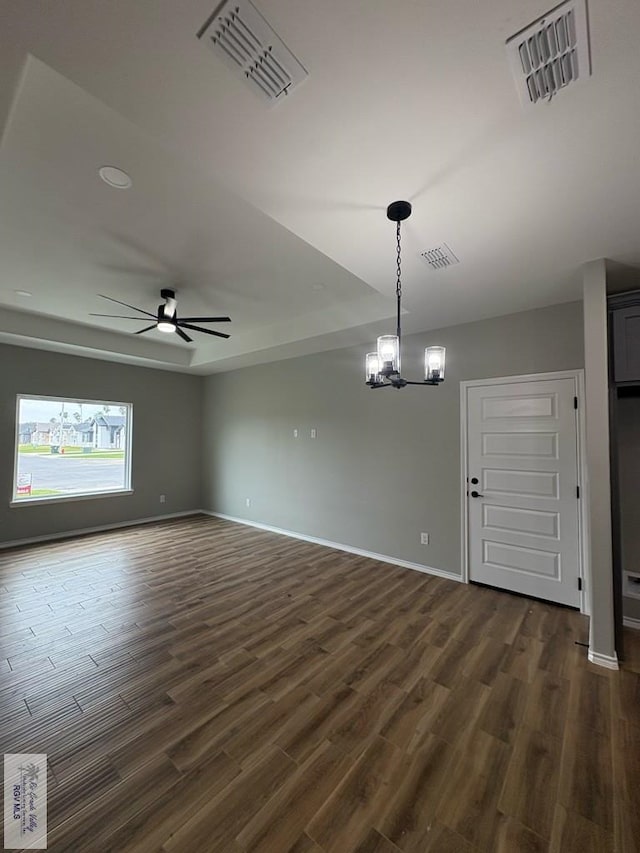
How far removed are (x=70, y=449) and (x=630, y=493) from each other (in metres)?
7.25

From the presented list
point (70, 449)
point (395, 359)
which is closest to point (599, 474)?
point (395, 359)

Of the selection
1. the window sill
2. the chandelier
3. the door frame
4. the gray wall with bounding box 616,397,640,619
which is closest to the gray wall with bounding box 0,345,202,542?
the window sill

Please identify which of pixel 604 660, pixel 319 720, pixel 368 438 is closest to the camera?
pixel 319 720

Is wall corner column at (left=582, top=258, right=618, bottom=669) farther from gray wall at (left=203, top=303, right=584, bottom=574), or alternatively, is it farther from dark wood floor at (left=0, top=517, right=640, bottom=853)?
gray wall at (left=203, top=303, right=584, bottom=574)

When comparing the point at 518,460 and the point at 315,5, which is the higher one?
the point at 315,5

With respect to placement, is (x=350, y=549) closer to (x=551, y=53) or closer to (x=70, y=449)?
(x=551, y=53)

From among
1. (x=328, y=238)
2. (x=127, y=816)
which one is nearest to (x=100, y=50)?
(x=328, y=238)

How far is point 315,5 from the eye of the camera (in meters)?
1.04

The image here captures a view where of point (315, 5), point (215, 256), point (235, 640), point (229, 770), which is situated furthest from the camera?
point (215, 256)

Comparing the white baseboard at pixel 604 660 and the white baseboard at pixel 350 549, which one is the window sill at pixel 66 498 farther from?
the white baseboard at pixel 604 660

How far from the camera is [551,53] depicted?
1.18m

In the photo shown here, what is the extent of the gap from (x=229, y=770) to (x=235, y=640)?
3.40 feet

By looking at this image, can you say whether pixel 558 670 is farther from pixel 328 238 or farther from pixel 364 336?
pixel 364 336

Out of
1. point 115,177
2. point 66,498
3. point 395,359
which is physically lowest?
point 66,498
